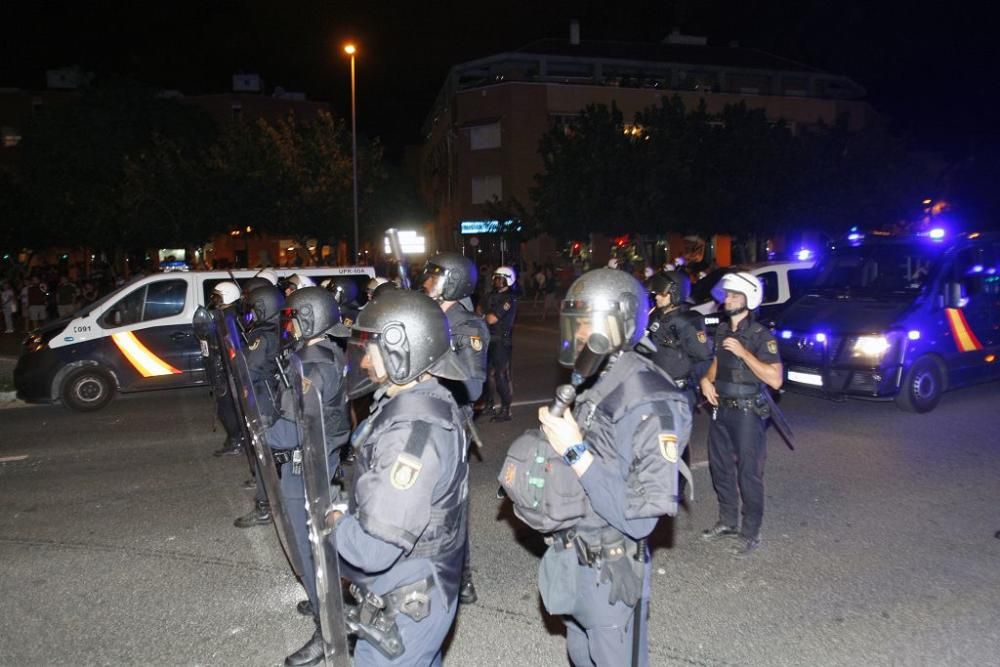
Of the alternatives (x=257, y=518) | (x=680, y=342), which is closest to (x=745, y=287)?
(x=680, y=342)

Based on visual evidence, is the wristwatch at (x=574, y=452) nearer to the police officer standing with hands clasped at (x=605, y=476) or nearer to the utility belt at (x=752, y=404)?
the police officer standing with hands clasped at (x=605, y=476)

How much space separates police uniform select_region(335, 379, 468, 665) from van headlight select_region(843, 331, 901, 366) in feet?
26.4

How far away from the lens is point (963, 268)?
9.98 m

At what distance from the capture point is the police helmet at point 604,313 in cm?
284

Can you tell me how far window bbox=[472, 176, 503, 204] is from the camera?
42469 millimetres

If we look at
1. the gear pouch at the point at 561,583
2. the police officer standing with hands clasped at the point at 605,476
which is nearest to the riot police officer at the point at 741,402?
the police officer standing with hands clasped at the point at 605,476

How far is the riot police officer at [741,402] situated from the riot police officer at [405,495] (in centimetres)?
304

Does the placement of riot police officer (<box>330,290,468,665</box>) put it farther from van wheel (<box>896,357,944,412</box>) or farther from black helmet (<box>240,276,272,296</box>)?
van wheel (<box>896,357,944,412</box>)

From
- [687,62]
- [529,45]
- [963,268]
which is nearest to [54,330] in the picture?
[963,268]

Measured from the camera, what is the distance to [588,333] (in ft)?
9.46

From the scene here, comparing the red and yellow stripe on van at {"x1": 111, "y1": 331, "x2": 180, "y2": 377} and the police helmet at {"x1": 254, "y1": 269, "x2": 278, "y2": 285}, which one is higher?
the police helmet at {"x1": 254, "y1": 269, "x2": 278, "y2": 285}

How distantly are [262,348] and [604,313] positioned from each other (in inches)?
129

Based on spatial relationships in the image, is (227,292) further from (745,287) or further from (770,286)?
(770,286)

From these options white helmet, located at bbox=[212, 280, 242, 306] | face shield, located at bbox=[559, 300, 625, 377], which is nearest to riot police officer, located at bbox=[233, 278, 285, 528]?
face shield, located at bbox=[559, 300, 625, 377]
